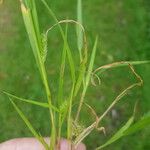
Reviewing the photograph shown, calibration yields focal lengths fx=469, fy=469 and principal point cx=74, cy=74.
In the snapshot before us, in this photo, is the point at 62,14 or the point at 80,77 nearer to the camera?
the point at 80,77

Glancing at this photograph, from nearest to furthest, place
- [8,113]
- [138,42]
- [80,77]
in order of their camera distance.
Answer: [80,77]
[8,113]
[138,42]

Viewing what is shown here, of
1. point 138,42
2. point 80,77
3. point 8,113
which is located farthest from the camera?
point 138,42

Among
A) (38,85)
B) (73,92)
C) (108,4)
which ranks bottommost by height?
(38,85)

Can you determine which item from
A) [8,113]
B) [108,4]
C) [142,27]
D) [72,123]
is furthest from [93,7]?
[72,123]

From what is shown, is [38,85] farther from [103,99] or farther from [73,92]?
[73,92]

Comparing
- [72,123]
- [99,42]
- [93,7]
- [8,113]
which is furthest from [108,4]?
[72,123]

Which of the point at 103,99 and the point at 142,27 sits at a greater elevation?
the point at 142,27

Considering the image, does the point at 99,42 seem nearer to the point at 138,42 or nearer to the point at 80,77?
the point at 138,42
